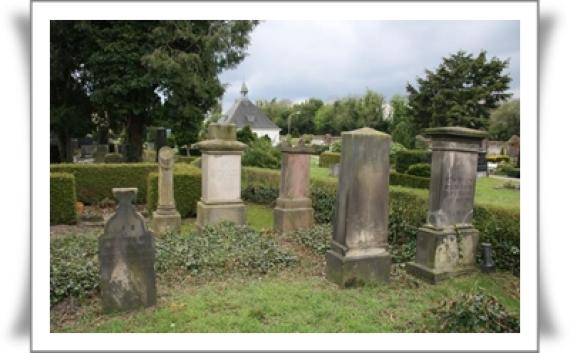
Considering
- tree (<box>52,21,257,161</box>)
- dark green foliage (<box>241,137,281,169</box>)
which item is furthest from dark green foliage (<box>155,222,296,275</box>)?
dark green foliage (<box>241,137,281,169</box>)

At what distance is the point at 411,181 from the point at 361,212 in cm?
1278

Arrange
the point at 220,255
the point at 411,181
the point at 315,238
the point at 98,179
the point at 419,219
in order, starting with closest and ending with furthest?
the point at 220,255
the point at 419,219
the point at 315,238
the point at 98,179
the point at 411,181

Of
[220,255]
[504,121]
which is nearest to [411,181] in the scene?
[220,255]

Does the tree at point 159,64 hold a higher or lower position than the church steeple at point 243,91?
lower

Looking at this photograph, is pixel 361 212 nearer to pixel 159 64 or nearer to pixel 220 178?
pixel 220 178

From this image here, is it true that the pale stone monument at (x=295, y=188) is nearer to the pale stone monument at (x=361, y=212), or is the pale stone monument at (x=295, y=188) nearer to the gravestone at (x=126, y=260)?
the pale stone monument at (x=361, y=212)

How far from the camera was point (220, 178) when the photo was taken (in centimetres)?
968

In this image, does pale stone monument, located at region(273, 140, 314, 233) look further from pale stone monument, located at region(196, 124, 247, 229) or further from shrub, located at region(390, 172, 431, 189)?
shrub, located at region(390, 172, 431, 189)

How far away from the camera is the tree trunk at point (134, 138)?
19.4 m

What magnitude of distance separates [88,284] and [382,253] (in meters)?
4.06

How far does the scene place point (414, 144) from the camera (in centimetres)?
3145

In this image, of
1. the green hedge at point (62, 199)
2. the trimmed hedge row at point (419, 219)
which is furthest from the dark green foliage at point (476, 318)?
the green hedge at point (62, 199)

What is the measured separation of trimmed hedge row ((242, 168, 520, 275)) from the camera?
22.3 ft

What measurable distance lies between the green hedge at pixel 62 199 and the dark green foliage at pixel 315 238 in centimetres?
579
